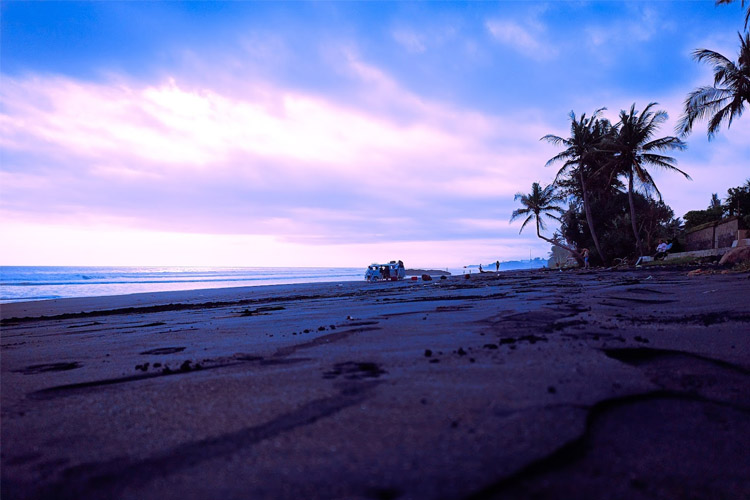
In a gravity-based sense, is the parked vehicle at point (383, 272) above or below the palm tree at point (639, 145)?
below

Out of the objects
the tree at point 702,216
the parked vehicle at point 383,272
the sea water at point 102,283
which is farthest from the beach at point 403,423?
the tree at point 702,216

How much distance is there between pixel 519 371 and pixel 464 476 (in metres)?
0.98

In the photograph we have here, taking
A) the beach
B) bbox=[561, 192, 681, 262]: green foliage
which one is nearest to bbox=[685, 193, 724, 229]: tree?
bbox=[561, 192, 681, 262]: green foliage

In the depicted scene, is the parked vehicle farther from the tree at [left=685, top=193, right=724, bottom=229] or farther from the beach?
the beach

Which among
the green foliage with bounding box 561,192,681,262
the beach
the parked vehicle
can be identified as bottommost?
the beach

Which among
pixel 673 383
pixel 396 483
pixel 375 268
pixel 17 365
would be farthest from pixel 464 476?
pixel 375 268

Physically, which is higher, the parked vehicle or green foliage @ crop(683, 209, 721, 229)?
green foliage @ crop(683, 209, 721, 229)

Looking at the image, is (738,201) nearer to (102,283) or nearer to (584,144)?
(584,144)

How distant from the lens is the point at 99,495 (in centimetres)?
108

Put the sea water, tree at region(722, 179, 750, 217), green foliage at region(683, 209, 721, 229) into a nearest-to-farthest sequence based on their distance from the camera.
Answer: the sea water
tree at region(722, 179, 750, 217)
green foliage at region(683, 209, 721, 229)

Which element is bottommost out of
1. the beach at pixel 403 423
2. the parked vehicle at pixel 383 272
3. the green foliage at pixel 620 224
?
the beach at pixel 403 423

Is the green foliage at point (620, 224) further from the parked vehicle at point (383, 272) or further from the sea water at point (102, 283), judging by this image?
the sea water at point (102, 283)

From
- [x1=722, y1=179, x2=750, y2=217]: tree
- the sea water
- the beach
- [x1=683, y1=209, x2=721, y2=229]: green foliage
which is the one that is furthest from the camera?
[x1=683, y1=209, x2=721, y2=229]: green foliage

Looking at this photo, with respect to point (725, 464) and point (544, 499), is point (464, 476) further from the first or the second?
point (725, 464)
